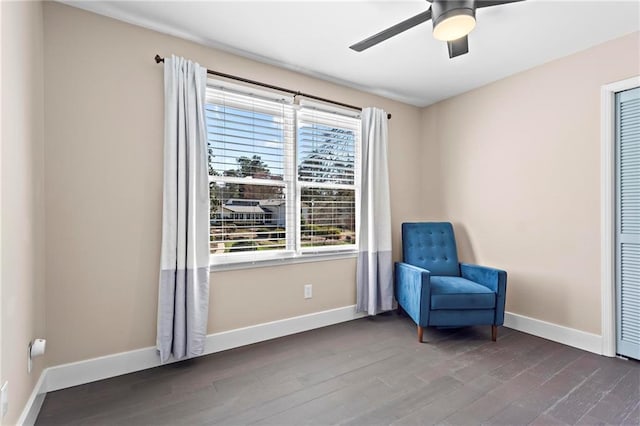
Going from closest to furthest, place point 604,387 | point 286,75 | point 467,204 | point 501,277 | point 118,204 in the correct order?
point 604,387 < point 118,204 < point 501,277 < point 286,75 < point 467,204

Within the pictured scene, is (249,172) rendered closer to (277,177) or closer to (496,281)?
(277,177)

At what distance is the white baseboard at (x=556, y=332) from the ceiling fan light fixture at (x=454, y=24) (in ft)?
8.57

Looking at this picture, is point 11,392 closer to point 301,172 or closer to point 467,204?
point 301,172

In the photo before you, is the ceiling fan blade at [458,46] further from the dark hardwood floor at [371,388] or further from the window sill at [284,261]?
the dark hardwood floor at [371,388]

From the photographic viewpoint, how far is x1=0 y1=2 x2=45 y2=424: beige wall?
1.31 metres

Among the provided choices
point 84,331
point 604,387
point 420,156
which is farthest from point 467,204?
point 84,331

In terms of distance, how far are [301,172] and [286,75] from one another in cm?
94

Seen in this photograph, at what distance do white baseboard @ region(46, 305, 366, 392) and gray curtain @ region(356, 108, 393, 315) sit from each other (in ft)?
1.84

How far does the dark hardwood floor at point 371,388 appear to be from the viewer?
1.66 metres

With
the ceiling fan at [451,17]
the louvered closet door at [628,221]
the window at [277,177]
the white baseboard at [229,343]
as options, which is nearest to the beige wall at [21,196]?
the white baseboard at [229,343]

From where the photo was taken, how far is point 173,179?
2.18 meters

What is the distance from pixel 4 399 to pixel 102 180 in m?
1.31

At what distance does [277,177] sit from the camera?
9.24ft

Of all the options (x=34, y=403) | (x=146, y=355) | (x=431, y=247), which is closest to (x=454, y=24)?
(x=431, y=247)
